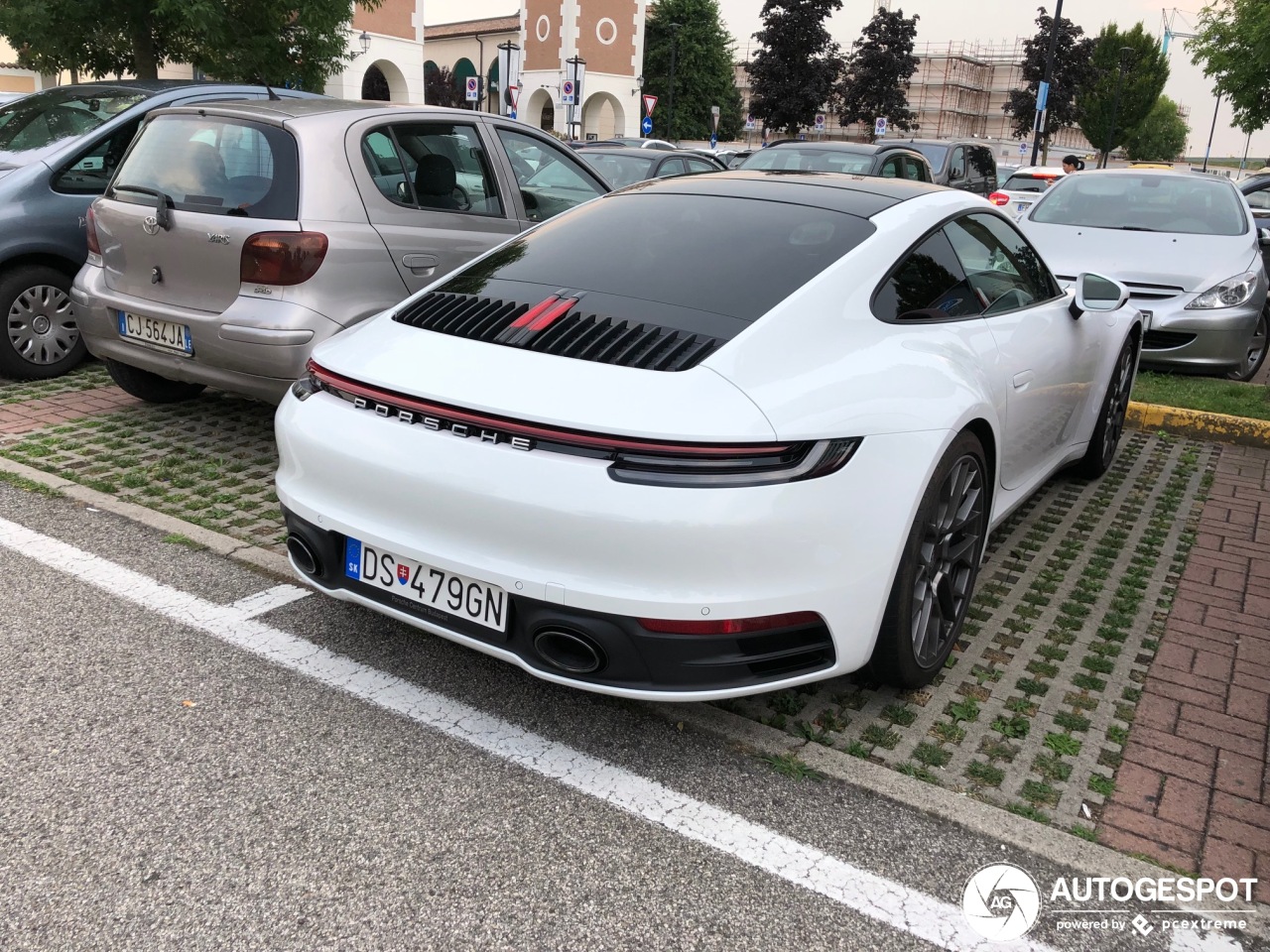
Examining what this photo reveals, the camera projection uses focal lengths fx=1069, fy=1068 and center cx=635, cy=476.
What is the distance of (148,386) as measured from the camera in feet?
19.1

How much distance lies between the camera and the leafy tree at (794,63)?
5534 cm

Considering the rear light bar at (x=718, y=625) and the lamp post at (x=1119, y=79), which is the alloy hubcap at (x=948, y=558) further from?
the lamp post at (x=1119, y=79)

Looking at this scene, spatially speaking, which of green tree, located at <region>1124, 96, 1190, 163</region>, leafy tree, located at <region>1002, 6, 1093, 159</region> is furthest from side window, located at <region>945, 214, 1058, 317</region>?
green tree, located at <region>1124, 96, 1190, 163</region>

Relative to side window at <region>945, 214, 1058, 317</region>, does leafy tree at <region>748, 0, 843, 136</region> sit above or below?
above

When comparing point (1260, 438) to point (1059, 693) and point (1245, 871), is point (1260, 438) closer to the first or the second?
point (1059, 693)

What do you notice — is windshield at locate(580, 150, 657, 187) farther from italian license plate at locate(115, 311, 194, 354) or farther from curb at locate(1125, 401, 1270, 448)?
italian license plate at locate(115, 311, 194, 354)

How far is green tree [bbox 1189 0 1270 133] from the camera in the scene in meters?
26.2

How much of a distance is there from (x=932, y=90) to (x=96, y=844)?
363 feet

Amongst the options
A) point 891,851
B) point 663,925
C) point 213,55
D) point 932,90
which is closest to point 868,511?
point 891,851

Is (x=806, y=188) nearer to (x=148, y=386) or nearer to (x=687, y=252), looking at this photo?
(x=687, y=252)

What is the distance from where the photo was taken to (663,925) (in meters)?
2.28

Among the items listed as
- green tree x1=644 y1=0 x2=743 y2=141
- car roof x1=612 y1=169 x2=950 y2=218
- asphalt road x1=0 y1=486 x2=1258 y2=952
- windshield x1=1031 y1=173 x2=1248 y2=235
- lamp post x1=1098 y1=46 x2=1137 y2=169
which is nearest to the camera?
asphalt road x1=0 y1=486 x2=1258 y2=952

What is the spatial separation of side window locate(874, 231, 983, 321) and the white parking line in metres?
1.49

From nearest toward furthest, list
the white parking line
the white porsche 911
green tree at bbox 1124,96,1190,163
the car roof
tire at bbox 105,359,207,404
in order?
the white parking line → the white porsche 911 → the car roof → tire at bbox 105,359,207,404 → green tree at bbox 1124,96,1190,163
